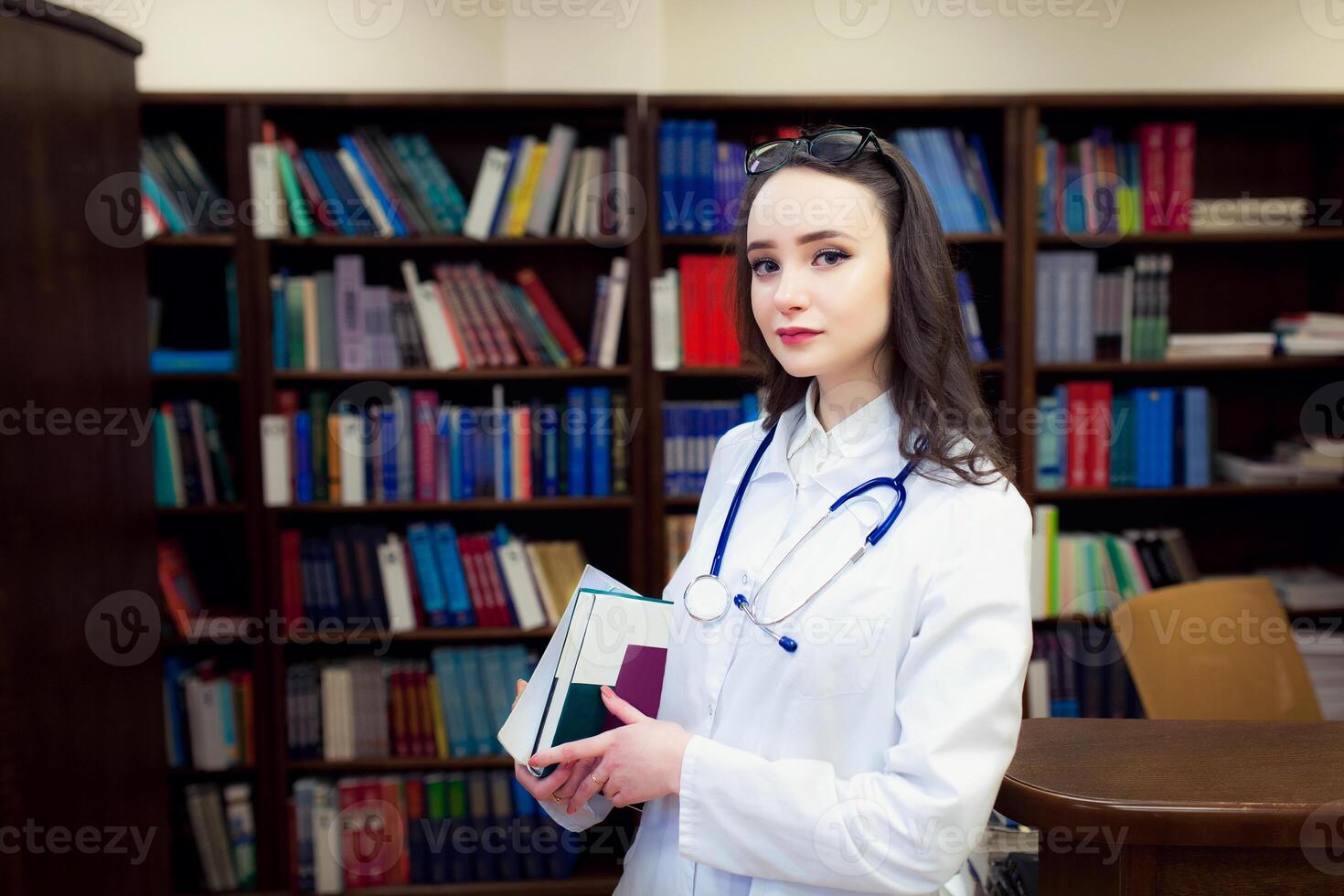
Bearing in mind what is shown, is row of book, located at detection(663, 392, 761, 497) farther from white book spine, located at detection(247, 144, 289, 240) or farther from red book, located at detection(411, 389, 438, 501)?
white book spine, located at detection(247, 144, 289, 240)

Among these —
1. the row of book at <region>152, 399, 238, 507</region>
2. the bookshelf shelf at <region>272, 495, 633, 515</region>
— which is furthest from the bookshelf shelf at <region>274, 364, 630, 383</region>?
the bookshelf shelf at <region>272, 495, 633, 515</region>

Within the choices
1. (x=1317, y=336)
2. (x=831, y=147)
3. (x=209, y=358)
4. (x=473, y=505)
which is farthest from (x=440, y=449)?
(x=1317, y=336)

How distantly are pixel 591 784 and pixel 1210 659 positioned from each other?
4.92 feet

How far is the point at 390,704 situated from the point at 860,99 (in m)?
2.13

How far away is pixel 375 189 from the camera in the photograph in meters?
2.87

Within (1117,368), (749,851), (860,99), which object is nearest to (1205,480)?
(1117,368)

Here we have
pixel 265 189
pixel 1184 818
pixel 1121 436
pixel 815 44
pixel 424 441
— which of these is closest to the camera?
pixel 1184 818

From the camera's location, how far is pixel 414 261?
122 inches

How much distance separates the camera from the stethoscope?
1.21m

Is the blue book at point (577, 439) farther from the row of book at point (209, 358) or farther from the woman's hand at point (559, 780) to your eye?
the woman's hand at point (559, 780)

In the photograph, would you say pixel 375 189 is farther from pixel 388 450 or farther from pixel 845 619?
pixel 845 619

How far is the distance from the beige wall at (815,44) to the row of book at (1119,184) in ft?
1.33

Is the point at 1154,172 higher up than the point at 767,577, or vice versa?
the point at 1154,172

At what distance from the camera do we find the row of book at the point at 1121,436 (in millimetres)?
2998
